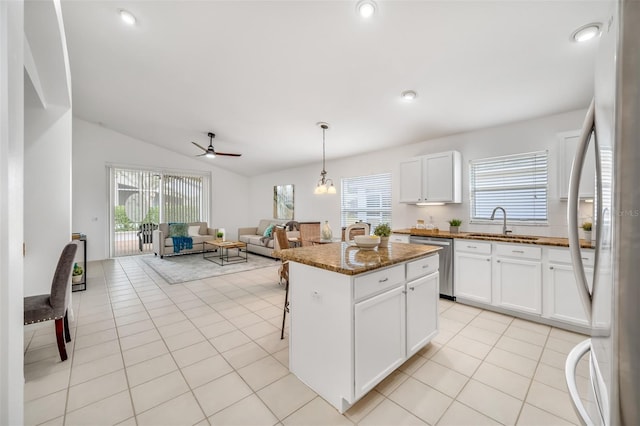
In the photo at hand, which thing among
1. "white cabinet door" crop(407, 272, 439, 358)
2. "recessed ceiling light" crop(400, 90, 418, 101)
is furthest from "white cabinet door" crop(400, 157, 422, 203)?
"white cabinet door" crop(407, 272, 439, 358)

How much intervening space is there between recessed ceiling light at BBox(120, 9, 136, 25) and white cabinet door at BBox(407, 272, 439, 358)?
375cm

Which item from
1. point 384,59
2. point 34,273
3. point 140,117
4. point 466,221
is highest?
point 140,117

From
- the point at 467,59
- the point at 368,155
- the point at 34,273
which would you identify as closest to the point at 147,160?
Result: the point at 34,273

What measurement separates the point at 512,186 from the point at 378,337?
3269mm

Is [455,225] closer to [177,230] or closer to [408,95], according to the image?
[408,95]

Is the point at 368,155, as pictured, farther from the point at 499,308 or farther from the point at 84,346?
the point at 84,346

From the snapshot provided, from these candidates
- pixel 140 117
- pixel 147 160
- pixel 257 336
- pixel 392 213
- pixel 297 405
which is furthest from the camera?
pixel 147 160

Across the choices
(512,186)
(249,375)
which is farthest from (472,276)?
(249,375)

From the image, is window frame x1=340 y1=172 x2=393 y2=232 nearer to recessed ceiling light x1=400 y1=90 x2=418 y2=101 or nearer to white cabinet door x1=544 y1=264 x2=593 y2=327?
recessed ceiling light x1=400 y1=90 x2=418 y2=101

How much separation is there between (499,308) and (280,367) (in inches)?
107

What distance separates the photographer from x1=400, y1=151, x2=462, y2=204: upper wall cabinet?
3.96 meters

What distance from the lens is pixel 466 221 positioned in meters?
4.10

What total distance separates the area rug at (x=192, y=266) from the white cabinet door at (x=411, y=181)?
10.8 ft

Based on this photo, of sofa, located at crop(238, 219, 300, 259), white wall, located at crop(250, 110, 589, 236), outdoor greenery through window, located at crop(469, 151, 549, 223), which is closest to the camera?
white wall, located at crop(250, 110, 589, 236)
